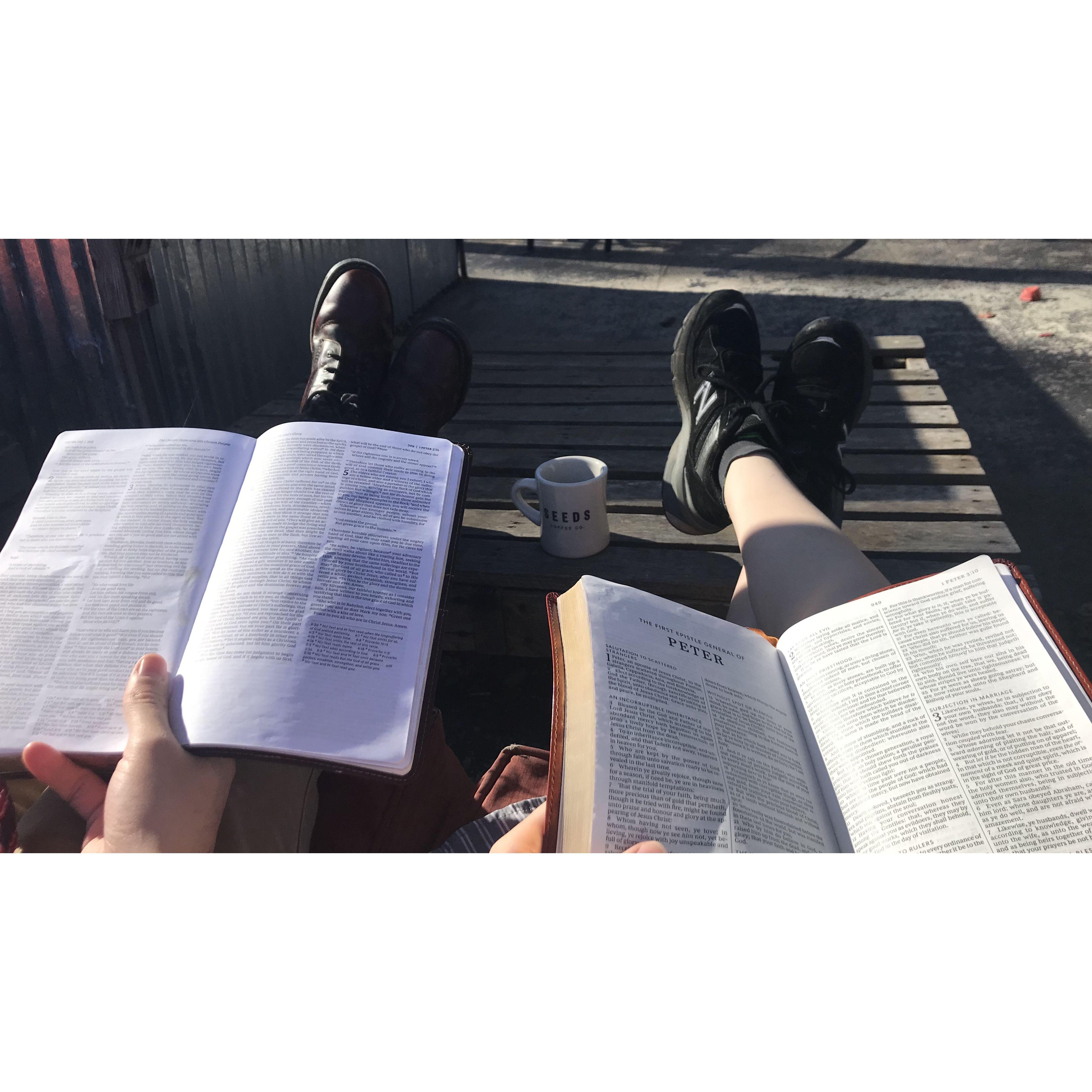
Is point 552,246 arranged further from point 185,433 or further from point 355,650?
point 355,650

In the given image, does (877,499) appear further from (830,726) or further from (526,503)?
(830,726)

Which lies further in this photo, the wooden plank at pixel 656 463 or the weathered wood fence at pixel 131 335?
the weathered wood fence at pixel 131 335

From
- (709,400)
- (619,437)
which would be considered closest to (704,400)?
(709,400)

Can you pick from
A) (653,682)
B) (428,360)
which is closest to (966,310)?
(428,360)

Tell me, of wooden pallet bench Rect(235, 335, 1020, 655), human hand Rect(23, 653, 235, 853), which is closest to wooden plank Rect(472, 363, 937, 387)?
wooden pallet bench Rect(235, 335, 1020, 655)

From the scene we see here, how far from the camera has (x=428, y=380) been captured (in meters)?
1.92

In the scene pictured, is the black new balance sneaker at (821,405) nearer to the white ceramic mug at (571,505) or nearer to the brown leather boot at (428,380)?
the white ceramic mug at (571,505)

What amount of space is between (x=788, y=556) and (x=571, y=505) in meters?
0.45

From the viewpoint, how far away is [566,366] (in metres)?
2.64

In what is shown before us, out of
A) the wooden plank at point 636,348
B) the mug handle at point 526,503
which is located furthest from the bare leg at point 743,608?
the wooden plank at point 636,348

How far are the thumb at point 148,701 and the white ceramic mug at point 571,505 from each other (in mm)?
784

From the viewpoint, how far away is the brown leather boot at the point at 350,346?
5.77ft

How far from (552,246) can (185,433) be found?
3995 mm

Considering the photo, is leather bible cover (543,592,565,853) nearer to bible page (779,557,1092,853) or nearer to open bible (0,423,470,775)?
open bible (0,423,470,775)
